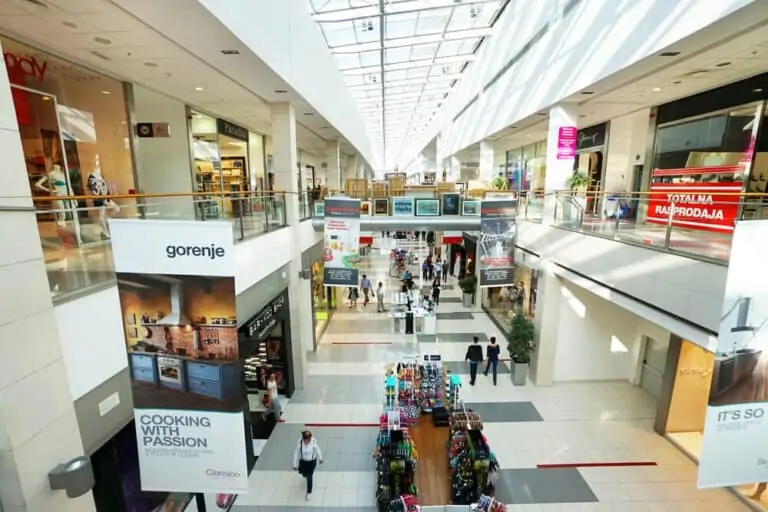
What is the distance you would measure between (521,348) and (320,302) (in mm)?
7422

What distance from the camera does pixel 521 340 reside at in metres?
9.88

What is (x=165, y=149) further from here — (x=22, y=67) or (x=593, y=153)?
(x=593, y=153)

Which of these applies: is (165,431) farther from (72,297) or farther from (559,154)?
(559,154)

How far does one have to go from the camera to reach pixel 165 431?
10.8ft

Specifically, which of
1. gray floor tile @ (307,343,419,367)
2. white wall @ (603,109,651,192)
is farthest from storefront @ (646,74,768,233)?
gray floor tile @ (307,343,419,367)

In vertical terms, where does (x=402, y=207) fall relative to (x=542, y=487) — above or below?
above

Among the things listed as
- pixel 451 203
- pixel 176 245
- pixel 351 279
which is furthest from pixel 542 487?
pixel 451 203

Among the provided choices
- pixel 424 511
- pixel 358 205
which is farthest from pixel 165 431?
pixel 358 205

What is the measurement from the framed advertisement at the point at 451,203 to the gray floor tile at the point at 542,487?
7.75 meters

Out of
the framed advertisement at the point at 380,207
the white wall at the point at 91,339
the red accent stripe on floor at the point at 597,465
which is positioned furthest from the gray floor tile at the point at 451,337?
the white wall at the point at 91,339

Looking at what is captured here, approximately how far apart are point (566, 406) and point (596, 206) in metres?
4.79

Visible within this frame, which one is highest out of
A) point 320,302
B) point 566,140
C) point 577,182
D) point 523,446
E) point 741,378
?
point 566,140

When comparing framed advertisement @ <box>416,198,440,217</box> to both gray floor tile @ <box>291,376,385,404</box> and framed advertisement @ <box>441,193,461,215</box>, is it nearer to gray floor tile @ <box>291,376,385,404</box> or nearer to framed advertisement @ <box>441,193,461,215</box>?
framed advertisement @ <box>441,193,461,215</box>

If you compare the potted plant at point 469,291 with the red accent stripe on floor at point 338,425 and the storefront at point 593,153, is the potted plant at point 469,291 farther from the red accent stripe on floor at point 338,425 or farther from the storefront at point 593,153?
the red accent stripe on floor at point 338,425
